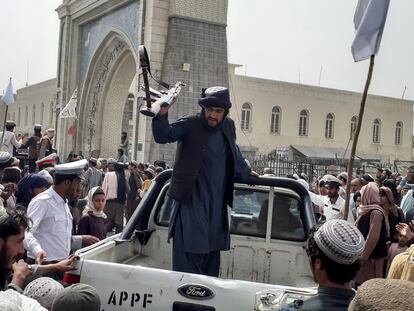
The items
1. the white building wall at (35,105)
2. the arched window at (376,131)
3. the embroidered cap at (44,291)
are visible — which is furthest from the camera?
the white building wall at (35,105)

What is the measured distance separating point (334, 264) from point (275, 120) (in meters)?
38.7

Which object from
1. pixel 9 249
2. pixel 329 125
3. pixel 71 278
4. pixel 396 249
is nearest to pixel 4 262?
pixel 9 249

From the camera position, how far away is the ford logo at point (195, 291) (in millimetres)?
3336

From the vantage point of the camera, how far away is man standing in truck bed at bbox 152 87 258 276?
413cm

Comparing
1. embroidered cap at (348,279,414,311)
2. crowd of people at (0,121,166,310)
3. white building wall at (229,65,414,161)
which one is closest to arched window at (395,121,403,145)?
white building wall at (229,65,414,161)

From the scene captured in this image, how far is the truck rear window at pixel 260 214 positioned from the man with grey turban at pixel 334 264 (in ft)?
A: 8.15

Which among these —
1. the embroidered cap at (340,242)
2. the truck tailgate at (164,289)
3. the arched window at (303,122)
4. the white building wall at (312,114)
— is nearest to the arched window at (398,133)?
the white building wall at (312,114)

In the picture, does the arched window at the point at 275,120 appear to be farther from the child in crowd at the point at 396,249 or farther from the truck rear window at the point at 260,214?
the truck rear window at the point at 260,214

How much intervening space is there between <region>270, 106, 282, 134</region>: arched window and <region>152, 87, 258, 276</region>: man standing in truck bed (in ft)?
120

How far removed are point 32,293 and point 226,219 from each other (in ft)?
5.59

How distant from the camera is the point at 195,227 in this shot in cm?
412

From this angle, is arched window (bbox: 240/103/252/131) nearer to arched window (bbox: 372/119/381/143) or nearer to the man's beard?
arched window (bbox: 372/119/381/143)

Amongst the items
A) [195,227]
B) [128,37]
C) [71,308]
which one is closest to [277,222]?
[195,227]

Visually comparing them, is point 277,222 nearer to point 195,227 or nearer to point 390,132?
point 195,227
